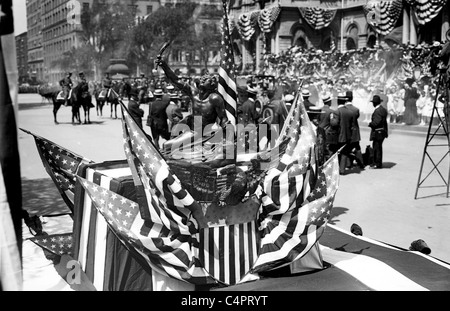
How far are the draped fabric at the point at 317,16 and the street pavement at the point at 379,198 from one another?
32663 millimetres

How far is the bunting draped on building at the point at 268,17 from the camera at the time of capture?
159 ft

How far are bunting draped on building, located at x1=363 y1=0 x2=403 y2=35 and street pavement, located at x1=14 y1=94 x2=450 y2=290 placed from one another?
20.3 metres

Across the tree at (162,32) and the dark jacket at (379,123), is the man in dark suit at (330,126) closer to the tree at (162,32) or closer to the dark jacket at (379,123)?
the dark jacket at (379,123)

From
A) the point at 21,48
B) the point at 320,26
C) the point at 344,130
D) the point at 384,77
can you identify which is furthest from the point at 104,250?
the point at 320,26

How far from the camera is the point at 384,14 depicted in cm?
3706

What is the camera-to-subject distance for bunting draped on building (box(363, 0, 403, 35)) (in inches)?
1393

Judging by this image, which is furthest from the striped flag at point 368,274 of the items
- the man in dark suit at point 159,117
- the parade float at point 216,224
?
the man in dark suit at point 159,117

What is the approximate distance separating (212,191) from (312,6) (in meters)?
46.5

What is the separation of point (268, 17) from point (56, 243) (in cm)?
4613

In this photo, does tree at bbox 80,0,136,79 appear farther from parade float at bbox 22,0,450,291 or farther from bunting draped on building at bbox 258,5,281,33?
parade float at bbox 22,0,450,291

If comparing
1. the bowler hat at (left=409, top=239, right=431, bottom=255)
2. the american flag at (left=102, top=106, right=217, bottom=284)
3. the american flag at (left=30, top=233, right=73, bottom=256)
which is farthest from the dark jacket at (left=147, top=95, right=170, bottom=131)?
the american flag at (left=102, top=106, right=217, bottom=284)
